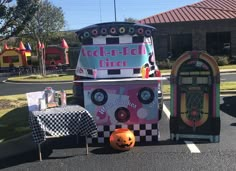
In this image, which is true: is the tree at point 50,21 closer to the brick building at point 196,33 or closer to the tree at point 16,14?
the brick building at point 196,33

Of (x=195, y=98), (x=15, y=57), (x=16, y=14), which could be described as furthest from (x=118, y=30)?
(x=15, y=57)

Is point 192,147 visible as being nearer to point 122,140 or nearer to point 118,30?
point 122,140

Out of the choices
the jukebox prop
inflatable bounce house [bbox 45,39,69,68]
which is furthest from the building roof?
the jukebox prop

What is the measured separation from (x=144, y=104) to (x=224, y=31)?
23806mm

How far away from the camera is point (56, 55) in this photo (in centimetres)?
4366

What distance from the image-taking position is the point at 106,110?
760 cm

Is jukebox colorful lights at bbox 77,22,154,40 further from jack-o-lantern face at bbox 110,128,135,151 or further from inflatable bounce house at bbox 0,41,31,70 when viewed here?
inflatable bounce house at bbox 0,41,31,70

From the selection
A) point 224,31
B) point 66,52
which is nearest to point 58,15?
point 66,52

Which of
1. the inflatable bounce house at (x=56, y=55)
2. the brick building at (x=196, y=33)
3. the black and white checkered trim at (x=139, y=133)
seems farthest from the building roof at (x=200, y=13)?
the black and white checkered trim at (x=139, y=133)

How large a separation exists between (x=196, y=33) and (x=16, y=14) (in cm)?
1936

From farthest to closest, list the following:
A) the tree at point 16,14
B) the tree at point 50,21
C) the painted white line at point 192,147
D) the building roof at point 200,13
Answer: the tree at point 50,21, the building roof at point 200,13, the tree at point 16,14, the painted white line at point 192,147

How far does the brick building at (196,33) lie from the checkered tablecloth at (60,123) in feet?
77.4

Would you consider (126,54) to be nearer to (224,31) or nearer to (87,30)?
(87,30)

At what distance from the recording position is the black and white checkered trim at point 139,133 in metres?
7.47
